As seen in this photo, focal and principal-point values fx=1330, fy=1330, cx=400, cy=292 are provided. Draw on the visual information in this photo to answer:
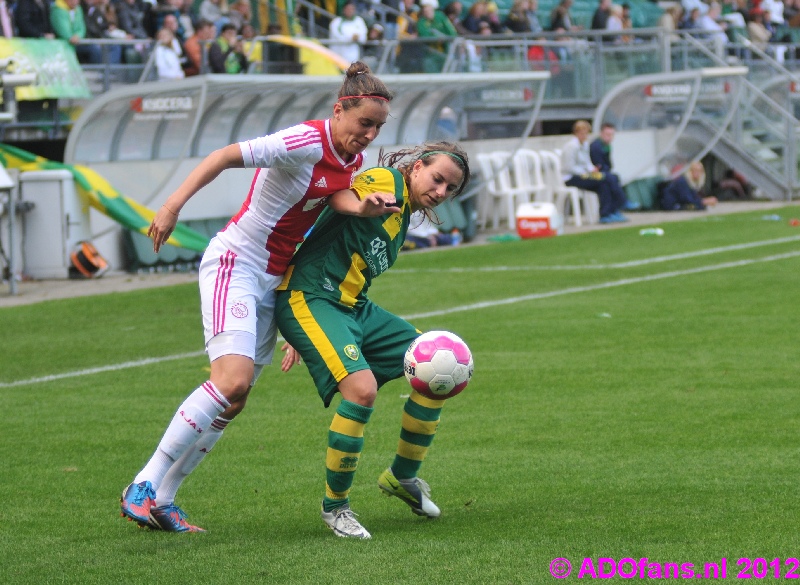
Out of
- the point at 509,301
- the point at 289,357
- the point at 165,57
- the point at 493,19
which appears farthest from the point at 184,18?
the point at 289,357

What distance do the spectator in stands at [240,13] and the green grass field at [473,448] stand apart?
8315 millimetres

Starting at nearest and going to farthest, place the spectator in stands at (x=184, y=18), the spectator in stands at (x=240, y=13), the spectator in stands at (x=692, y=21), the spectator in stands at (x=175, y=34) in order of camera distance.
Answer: the spectator in stands at (x=175, y=34), the spectator in stands at (x=184, y=18), the spectator in stands at (x=240, y=13), the spectator in stands at (x=692, y=21)

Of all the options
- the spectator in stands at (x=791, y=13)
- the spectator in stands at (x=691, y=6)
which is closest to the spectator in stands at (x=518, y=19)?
the spectator in stands at (x=691, y=6)

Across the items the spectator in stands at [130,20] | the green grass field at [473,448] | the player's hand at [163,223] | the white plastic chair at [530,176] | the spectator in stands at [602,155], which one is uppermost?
the player's hand at [163,223]

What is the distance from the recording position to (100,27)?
718 inches

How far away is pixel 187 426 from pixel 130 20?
14.8m

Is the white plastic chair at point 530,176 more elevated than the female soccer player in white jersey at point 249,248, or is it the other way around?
the female soccer player in white jersey at point 249,248

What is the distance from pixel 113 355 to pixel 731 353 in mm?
4726

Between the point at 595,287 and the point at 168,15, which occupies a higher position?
the point at 168,15

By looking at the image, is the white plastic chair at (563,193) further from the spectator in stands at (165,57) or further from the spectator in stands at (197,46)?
the spectator in stands at (165,57)

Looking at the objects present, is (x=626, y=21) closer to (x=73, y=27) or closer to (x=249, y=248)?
(x=73, y=27)

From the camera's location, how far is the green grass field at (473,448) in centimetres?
482

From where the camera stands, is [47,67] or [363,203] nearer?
[363,203]

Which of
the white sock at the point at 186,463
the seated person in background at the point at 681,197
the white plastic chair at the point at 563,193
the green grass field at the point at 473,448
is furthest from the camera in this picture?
the seated person in background at the point at 681,197
